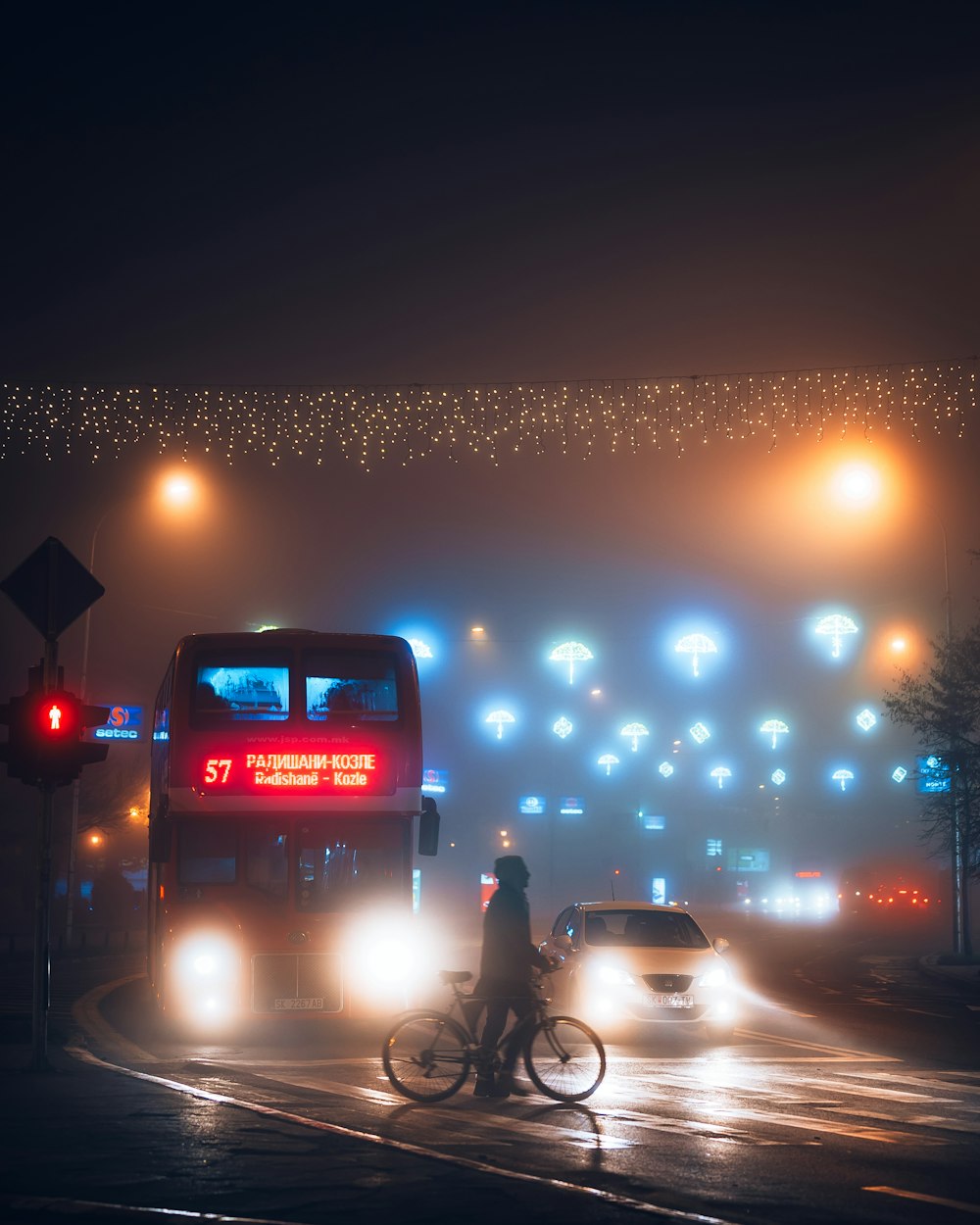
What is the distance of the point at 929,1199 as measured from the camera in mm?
8438

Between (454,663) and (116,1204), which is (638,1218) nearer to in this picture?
(116,1204)

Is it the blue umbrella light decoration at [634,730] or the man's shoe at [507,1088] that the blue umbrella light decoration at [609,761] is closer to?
the blue umbrella light decoration at [634,730]

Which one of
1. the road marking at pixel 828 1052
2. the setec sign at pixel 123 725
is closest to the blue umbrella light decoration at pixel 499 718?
the setec sign at pixel 123 725

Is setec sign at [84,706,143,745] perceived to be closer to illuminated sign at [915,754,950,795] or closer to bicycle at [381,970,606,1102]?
illuminated sign at [915,754,950,795]

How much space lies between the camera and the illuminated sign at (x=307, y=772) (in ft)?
57.5

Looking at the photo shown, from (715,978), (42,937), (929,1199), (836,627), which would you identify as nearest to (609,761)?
(836,627)

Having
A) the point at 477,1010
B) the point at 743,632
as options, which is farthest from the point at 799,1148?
the point at 743,632

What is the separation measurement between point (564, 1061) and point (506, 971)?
84 cm

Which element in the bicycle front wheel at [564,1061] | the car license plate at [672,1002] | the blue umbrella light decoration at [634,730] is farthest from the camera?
the blue umbrella light decoration at [634,730]

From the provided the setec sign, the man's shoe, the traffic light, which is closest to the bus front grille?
the traffic light

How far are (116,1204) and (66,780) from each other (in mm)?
6363

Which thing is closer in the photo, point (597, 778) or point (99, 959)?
point (99, 959)

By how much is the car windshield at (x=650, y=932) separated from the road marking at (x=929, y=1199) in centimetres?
998

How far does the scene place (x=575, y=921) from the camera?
1991 centimetres
